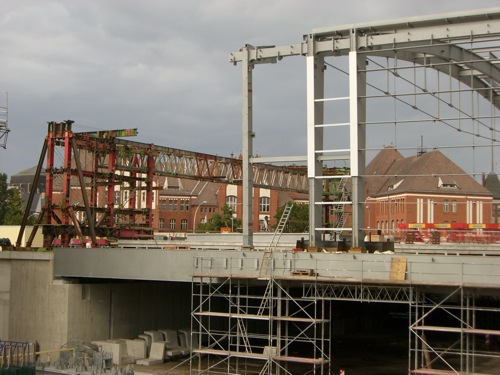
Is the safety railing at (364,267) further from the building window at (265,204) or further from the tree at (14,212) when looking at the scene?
the building window at (265,204)

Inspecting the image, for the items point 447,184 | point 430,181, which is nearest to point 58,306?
point 447,184

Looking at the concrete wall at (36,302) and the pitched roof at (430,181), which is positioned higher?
the pitched roof at (430,181)

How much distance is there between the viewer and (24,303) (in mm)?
36844

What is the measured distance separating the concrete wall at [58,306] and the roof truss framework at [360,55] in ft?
28.8

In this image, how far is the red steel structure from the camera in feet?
139

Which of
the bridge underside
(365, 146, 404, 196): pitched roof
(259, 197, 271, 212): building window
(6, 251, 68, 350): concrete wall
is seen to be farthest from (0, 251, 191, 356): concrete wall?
(259, 197, 271, 212): building window

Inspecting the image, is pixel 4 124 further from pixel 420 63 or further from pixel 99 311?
pixel 420 63

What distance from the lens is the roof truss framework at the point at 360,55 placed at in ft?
99.6

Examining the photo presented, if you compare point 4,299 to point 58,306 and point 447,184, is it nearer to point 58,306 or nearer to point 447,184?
point 58,306

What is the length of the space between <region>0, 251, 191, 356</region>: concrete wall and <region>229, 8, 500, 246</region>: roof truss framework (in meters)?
8.77

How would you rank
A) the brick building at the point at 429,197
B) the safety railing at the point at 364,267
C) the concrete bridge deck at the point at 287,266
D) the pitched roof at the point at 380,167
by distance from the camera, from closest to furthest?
the safety railing at the point at 364,267
the concrete bridge deck at the point at 287,266
the brick building at the point at 429,197
the pitched roof at the point at 380,167

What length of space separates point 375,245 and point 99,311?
14.9 meters

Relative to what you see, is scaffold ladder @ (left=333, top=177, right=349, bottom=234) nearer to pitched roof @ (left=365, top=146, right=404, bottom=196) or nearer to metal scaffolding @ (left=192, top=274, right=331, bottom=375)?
metal scaffolding @ (left=192, top=274, right=331, bottom=375)

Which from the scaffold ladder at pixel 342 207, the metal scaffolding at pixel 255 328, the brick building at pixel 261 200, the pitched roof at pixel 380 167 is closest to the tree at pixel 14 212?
the brick building at pixel 261 200
